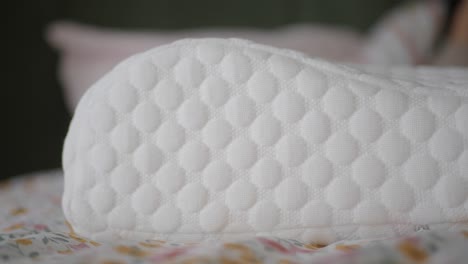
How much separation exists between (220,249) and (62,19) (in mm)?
1487

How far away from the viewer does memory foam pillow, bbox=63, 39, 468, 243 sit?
661mm

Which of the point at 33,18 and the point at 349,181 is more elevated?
the point at 33,18

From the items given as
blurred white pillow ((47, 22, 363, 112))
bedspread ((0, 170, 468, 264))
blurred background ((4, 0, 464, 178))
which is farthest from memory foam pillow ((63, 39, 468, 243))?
blurred background ((4, 0, 464, 178))

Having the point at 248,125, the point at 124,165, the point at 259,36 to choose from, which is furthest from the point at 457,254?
the point at 259,36

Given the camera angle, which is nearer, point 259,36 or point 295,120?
point 295,120

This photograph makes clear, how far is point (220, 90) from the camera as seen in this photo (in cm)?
67

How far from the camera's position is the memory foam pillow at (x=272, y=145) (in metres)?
0.66

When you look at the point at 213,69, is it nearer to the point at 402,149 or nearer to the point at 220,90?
the point at 220,90

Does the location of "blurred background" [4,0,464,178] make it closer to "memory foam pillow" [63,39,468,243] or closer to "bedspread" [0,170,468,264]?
"bedspread" [0,170,468,264]

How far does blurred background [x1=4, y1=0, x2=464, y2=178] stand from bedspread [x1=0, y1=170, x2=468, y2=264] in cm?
103

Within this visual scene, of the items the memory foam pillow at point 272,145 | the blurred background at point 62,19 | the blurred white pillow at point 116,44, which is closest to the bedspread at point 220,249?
the memory foam pillow at point 272,145

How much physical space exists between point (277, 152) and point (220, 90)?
11cm

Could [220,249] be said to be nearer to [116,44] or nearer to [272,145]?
[272,145]

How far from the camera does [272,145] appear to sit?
2.21 ft
